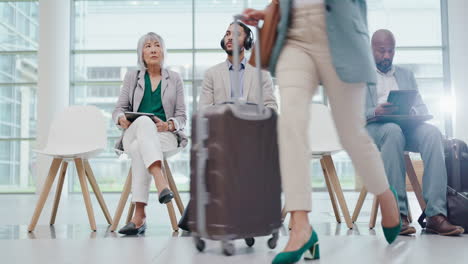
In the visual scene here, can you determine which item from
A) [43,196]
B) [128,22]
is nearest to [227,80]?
[43,196]

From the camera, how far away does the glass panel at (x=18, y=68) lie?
8.07 m

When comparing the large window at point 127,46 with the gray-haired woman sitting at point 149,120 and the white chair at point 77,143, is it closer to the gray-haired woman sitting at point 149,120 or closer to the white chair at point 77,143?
the white chair at point 77,143

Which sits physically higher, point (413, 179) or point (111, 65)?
point (111, 65)

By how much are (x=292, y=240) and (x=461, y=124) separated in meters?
7.00

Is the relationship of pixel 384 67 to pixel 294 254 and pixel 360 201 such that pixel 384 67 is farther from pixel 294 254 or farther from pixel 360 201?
pixel 294 254

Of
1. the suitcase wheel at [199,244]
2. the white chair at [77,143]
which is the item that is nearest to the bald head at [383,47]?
the suitcase wheel at [199,244]

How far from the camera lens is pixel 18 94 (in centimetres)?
809

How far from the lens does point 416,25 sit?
26.6ft

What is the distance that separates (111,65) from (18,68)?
162cm

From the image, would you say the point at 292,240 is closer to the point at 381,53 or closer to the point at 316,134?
the point at 381,53

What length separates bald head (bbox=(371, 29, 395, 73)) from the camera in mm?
2574

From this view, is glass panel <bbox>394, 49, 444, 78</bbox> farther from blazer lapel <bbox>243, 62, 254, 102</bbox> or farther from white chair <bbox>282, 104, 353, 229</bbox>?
blazer lapel <bbox>243, 62, 254, 102</bbox>

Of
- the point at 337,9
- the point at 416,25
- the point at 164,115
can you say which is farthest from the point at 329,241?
the point at 416,25

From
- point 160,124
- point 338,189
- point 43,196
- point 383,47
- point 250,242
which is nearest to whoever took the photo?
point 250,242
